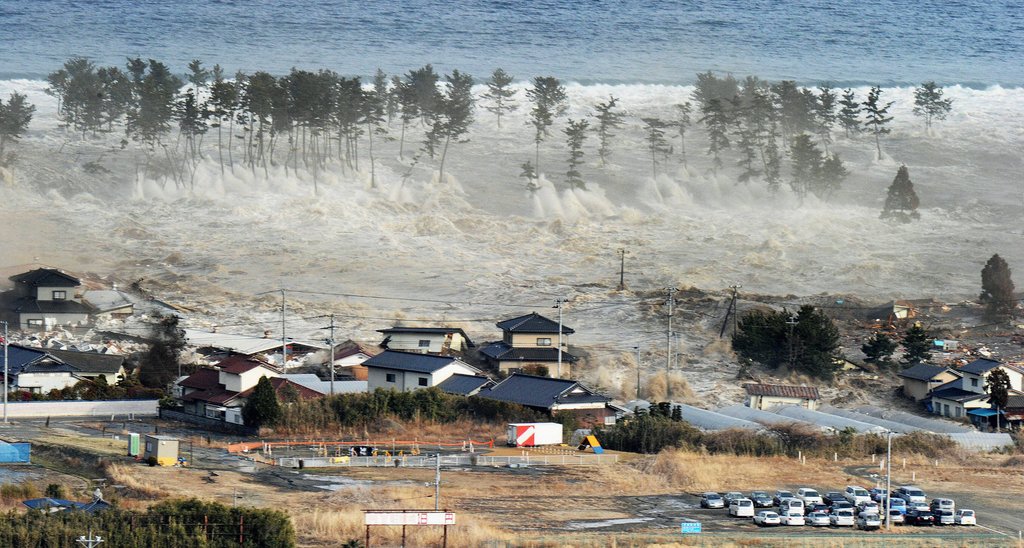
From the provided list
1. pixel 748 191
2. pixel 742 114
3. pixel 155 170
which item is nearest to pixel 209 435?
pixel 155 170

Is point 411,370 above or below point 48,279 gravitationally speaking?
below

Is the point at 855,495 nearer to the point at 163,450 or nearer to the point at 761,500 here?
the point at 761,500

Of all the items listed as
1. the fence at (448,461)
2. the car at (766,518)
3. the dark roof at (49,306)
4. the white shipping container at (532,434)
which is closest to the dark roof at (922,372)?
the white shipping container at (532,434)

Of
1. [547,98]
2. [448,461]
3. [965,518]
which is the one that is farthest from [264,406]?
[547,98]

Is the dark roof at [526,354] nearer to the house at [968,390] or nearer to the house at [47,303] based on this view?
the house at [968,390]

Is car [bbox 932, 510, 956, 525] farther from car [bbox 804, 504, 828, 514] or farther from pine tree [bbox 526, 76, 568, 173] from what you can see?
pine tree [bbox 526, 76, 568, 173]

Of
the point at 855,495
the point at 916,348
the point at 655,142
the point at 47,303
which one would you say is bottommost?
the point at 855,495

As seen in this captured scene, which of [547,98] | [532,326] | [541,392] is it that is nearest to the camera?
[541,392]

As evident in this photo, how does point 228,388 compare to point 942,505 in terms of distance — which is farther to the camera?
point 228,388
